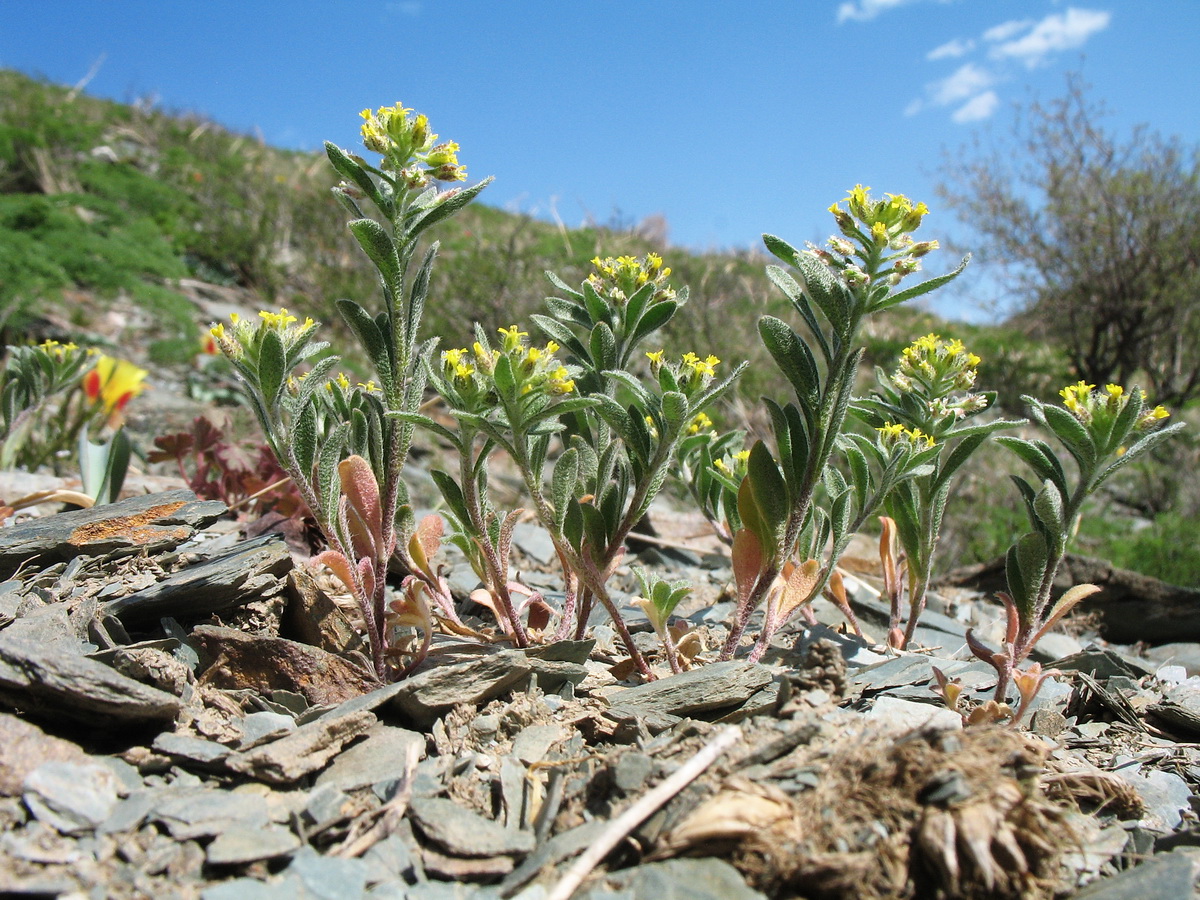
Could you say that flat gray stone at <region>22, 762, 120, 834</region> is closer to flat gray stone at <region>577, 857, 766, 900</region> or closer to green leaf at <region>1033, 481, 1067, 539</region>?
flat gray stone at <region>577, 857, 766, 900</region>

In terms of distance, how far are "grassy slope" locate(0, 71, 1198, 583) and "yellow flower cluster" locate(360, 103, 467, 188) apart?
362 cm

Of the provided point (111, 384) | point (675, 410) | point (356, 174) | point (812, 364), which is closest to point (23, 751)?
point (356, 174)

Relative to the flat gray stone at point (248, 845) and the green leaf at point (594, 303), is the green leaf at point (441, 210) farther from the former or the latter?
the flat gray stone at point (248, 845)

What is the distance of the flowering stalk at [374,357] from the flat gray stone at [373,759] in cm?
27

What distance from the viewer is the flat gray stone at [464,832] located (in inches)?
52.9

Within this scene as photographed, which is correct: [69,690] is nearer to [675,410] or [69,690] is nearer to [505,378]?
[505,378]

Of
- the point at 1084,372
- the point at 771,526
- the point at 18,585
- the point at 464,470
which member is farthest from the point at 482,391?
the point at 1084,372

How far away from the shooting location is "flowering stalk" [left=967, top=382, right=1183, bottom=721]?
77.4 inches

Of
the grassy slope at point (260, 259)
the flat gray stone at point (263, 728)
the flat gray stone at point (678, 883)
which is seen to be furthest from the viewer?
the grassy slope at point (260, 259)

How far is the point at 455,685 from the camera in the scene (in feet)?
5.68

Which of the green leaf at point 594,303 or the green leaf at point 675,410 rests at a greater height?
the green leaf at point 594,303

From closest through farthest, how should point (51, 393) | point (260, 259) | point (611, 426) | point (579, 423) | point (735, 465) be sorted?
point (611, 426)
point (579, 423)
point (735, 465)
point (51, 393)
point (260, 259)

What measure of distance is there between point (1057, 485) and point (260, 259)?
37.2ft

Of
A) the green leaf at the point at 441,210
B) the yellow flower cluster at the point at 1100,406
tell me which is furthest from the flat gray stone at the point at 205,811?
the yellow flower cluster at the point at 1100,406
